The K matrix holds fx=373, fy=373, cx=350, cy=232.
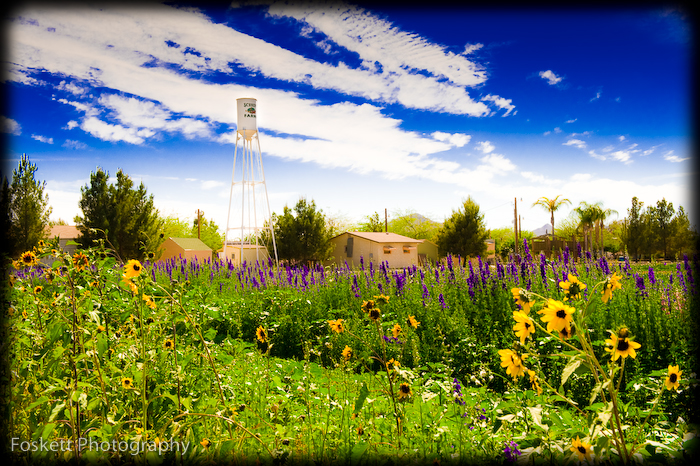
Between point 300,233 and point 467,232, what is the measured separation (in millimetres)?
11715

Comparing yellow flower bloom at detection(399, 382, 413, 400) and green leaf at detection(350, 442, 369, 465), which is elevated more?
yellow flower bloom at detection(399, 382, 413, 400)

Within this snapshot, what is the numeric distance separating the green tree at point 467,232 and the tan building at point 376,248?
14.9 feet

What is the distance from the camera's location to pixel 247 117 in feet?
51.8

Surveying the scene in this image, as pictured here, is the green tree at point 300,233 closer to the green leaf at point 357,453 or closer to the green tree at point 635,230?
Result: the green tree at point 635,230

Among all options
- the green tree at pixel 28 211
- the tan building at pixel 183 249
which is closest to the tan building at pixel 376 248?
the tan building at pixel 183 249

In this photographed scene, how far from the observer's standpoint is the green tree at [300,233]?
26188 mm

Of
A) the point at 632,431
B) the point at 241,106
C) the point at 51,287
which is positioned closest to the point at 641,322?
the point at 632,431

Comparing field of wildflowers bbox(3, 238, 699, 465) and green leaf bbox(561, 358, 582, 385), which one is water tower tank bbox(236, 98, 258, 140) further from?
green leaf bbox(561, 358, 582, 385)

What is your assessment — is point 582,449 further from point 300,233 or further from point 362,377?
point 300,233

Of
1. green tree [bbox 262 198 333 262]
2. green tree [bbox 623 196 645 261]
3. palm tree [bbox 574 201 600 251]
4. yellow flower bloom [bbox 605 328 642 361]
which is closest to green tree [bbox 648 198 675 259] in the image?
green tree [bbox 623 196 645 261]

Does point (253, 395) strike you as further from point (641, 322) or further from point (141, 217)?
point (141, 217)

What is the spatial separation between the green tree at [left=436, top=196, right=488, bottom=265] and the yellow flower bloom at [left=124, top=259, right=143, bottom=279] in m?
25.4

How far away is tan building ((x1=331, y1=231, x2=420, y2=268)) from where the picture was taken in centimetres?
3019

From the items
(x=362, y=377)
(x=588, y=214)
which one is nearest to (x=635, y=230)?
(x=588, y=214)
